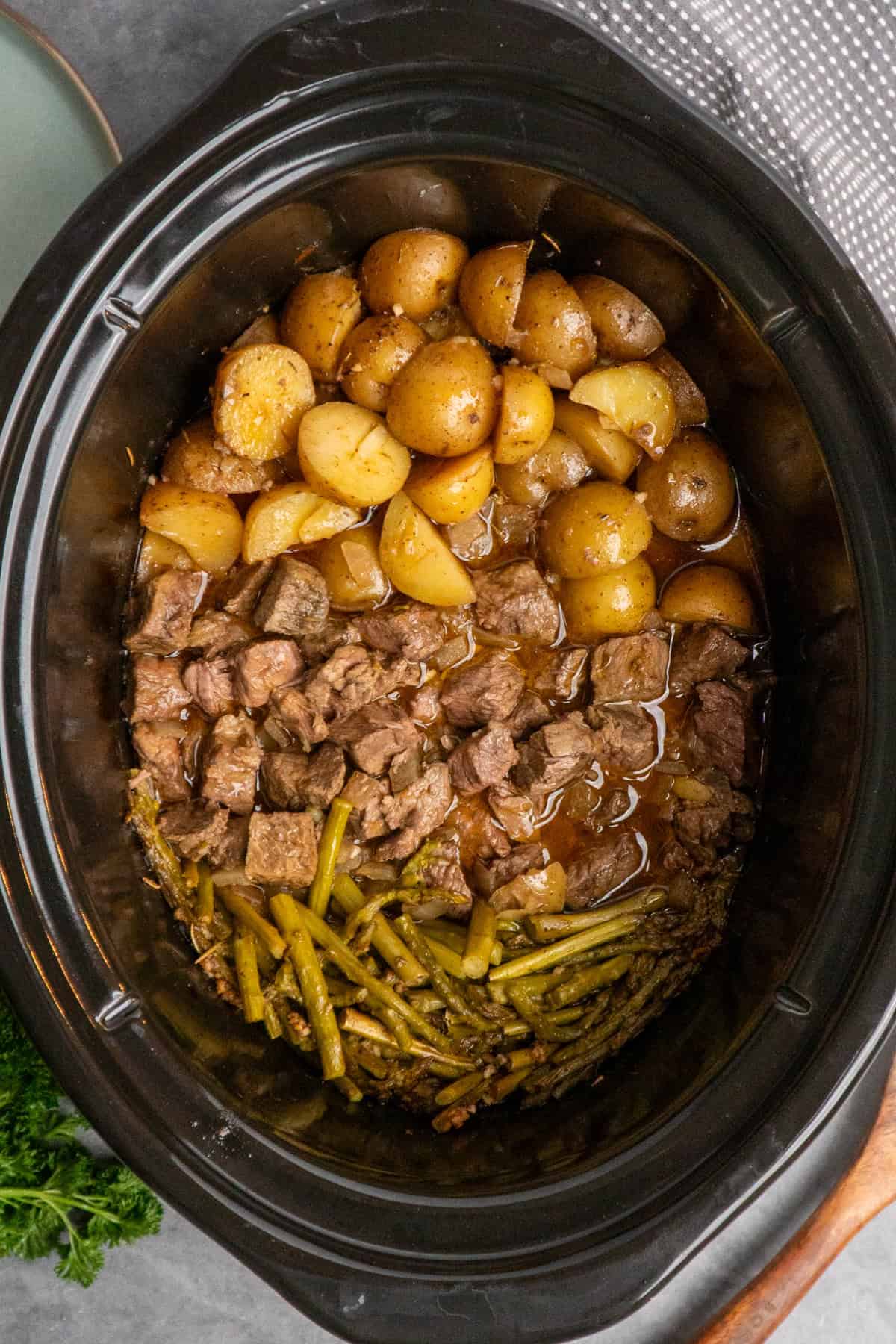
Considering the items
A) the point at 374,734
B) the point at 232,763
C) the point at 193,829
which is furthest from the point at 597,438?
the point at 193,829

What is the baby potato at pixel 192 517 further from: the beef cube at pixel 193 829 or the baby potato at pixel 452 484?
the beef cube at pixel 193 829

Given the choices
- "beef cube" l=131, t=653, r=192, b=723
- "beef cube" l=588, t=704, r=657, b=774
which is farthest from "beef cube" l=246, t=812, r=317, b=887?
"beef cube" l=588, t=704, r=657, b=774

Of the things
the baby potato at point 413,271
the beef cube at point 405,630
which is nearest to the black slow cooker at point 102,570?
the baby potato at point 413,271

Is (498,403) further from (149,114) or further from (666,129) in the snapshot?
(149,114)

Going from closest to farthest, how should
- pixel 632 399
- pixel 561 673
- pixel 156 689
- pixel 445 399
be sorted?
pixel 445 399, pixel 632 399, pixel 156 689, pixel 561 673

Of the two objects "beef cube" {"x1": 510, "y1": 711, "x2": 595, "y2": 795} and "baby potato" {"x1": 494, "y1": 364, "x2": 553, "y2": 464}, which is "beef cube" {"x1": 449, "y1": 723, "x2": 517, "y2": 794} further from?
"baby potato" {"x1": 494, "y1": 364, "x2": 553, "y2": 464}

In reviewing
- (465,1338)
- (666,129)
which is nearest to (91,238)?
(666,129)

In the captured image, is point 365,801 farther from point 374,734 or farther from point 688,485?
point 688,485
